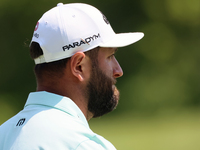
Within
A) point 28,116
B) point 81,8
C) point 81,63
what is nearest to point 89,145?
point 28,116

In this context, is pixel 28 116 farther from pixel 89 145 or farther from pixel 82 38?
pixel 82 38

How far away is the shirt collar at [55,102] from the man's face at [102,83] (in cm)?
20

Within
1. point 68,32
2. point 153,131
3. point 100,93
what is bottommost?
point 153,131

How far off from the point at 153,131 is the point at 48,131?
6.58m

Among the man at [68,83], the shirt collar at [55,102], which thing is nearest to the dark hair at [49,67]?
the man at [68,83]

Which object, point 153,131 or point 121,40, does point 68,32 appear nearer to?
point 121,40

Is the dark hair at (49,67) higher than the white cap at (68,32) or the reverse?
the reverse

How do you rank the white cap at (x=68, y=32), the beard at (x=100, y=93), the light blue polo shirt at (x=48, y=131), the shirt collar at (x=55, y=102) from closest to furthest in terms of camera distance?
1. the light blue polo shirt at (x=48, y=131)
2. the shirt collar at (x=55, y=102)
3. the white cap at (x=68, y=32)
4. the beard at (x=100, y=93)

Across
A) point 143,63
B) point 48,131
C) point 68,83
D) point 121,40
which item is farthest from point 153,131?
point 48,131

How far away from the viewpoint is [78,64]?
1565 mm

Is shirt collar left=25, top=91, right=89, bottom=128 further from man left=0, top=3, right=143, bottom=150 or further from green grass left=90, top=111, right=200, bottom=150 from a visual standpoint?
green grass left=90, top=111, right=200, bottom=150

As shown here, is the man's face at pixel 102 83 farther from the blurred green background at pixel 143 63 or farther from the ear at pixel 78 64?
the blurred green background at pixel 143 63

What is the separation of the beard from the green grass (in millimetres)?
4731

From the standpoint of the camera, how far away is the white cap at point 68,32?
5.06ft
